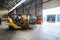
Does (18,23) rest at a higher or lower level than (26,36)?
higher

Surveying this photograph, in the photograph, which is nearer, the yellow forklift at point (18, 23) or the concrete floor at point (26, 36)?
the concrete floor at point (26, 36)

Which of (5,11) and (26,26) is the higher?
(5,11)

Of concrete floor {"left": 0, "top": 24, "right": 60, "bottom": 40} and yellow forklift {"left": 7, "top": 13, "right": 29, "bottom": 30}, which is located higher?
yellow forklift {"left": 7, "top": 13, "right": 29, "bottom": 30}

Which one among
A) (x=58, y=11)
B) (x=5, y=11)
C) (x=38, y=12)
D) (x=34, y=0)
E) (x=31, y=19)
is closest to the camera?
(x=31, y=19)

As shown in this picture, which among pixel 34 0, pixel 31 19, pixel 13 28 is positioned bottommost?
pixel 13 28

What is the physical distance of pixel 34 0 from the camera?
46.1 ft

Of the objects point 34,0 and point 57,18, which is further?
point 57,18

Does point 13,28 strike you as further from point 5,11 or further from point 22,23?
point 5,11

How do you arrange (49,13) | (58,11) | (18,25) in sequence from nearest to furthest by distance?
1. (18,25)
2. (58,11)
3. (49,13)

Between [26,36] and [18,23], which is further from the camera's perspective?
[18,23]

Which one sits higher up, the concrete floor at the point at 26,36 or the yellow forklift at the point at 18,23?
the yellow forklift at the point at 18,23

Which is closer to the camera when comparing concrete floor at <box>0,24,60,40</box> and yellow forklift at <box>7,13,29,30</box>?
concrete floor at <box>0,24,60,40</box>

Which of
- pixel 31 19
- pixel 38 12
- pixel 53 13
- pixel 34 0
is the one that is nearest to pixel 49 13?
pixel 53 13

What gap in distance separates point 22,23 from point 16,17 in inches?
34.3
